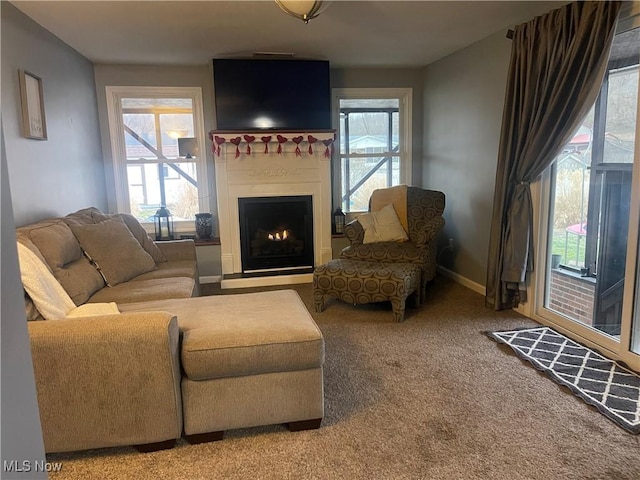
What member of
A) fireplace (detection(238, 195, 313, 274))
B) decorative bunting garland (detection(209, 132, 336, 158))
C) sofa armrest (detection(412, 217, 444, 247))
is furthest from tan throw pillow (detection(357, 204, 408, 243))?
decorative bunting garland (detection(209, 132, 336, 158))

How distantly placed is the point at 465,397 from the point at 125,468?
1.63 meters

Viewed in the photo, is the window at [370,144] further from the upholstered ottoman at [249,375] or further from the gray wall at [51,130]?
the upholstered ottoman at [249,375]

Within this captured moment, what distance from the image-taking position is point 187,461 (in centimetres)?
185

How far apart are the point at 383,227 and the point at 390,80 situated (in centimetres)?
195

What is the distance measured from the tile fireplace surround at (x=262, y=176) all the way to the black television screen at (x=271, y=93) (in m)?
0.13

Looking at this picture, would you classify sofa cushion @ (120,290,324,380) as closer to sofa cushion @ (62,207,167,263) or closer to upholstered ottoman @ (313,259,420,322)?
upholstered ottoman @ (313,259,420,322)

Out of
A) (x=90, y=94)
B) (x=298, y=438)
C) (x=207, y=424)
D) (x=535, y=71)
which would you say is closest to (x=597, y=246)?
(x=535, y=71)

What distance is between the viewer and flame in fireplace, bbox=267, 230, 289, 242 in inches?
192

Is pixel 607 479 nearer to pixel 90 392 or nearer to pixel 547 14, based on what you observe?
pixel 90 392

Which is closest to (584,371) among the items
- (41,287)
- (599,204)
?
(599,204)

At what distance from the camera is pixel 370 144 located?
17.3 ft

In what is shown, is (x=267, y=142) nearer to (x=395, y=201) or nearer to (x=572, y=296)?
(x=395, y=201)

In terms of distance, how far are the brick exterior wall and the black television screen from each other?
270cm

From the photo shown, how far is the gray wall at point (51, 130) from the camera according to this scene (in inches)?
110
